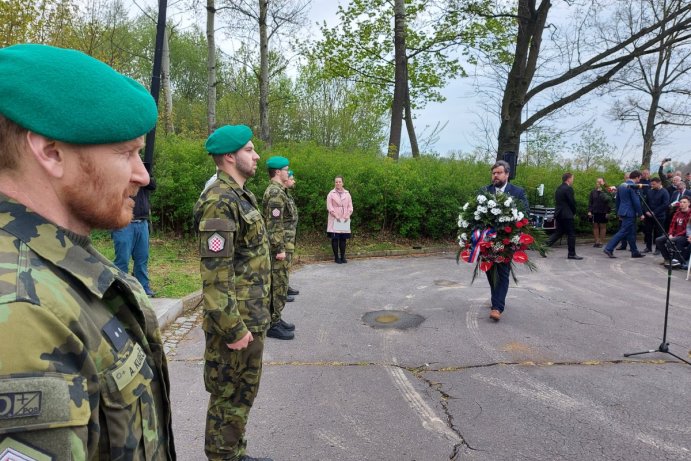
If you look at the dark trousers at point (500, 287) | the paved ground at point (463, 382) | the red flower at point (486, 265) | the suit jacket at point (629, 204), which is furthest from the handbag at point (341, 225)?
the suit jacket at point (629, 204)

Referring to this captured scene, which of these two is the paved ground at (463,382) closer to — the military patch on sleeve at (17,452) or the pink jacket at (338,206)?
the military patch on sleeve at (17,452)

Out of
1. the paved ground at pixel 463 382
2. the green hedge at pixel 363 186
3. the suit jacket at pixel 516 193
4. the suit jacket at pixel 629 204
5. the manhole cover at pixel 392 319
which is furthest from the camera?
the suit jacket at pixel 629 204

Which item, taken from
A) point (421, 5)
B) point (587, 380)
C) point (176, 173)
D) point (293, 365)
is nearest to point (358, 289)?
point (293, 365)

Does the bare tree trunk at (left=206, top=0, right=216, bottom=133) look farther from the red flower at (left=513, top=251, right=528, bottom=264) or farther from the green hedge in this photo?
the red flower at (left=513, top=251, right=528, bottom=264)

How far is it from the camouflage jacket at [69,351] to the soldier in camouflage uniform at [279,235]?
4291mm

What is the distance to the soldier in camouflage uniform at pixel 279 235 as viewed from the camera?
552cm

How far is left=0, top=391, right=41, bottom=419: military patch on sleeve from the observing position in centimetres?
75

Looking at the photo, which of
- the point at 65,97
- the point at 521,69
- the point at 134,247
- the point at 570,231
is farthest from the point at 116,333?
the point at 521,69

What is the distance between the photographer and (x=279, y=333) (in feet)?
17.7

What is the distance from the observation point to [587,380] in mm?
4352

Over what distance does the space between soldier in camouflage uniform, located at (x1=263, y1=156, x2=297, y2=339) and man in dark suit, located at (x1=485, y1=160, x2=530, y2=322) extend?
281cm

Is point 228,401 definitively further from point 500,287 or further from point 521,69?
point 521,69

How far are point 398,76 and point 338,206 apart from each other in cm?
802

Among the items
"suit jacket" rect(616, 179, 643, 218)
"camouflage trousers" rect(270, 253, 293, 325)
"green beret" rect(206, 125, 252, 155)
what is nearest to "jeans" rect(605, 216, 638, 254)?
"suit jacket" rect(616, 179, 643, 218)
